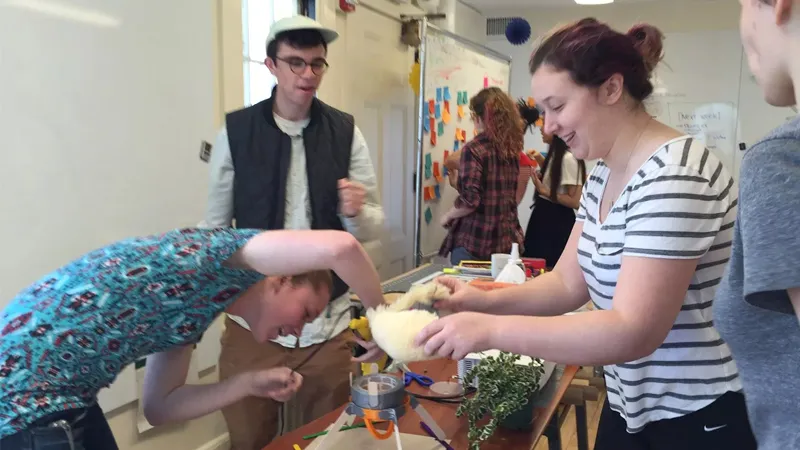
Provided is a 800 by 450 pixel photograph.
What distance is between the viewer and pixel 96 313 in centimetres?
95

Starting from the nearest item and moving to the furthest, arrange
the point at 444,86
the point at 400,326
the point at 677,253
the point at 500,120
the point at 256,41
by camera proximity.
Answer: the point at 677,253, the point at 400,326, the point at 256,41, the point at 500,120, the point at 444,86

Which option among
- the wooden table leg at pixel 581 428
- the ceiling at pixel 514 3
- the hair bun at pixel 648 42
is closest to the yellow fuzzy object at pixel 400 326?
the hair bun at pixel 648 42

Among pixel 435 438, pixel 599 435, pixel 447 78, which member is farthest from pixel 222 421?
pixel 447 78

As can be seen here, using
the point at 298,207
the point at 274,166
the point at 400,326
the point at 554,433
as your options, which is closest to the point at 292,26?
the point at 274,166

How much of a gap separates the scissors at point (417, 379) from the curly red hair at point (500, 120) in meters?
1.70

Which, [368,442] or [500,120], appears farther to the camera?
[500,120]

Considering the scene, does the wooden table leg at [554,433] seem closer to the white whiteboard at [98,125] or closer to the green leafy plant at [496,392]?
the green leafy plant at [496,392]

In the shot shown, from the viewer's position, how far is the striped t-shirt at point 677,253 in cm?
96

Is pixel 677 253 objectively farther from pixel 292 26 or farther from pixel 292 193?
pixel 292 26

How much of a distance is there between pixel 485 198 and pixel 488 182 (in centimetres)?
8

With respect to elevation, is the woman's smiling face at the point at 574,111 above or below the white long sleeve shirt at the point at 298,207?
above

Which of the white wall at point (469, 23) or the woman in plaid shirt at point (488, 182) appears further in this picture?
the white wall at point (469, 23)

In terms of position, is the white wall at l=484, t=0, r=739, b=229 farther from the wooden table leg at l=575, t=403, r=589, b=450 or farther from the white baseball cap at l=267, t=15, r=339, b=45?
the white baseball cap at l=267, t=15, r=339, b=45

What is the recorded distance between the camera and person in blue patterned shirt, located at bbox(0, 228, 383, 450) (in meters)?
0.94
